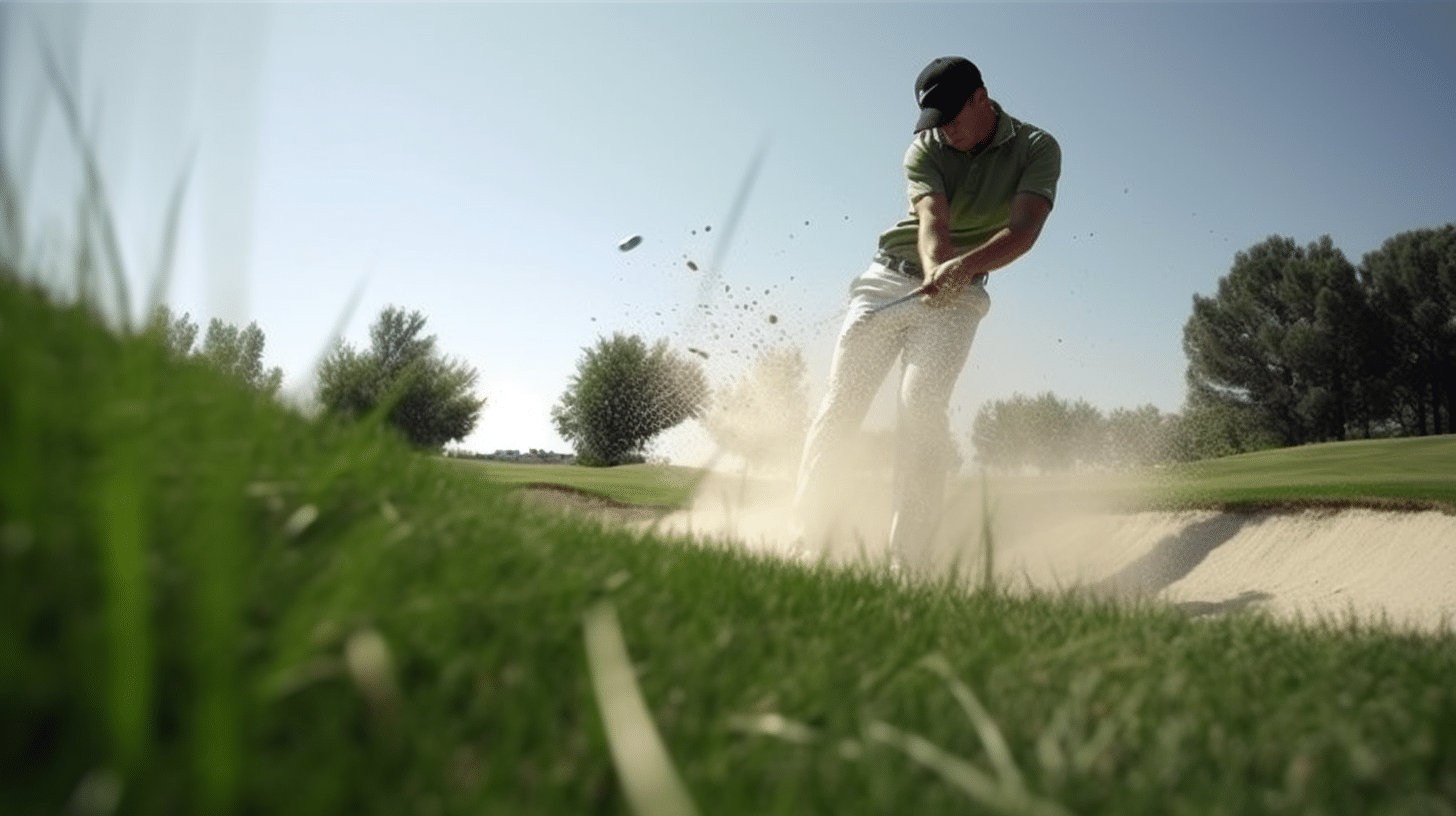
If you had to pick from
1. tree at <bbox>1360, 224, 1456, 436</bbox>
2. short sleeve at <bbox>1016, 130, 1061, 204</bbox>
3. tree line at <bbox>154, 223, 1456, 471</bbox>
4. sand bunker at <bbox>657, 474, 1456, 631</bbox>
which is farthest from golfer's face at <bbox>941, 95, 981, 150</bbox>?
tree at <bbox>1360, 224, 1456, 436</bbox>

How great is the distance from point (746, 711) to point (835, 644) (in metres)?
0.58

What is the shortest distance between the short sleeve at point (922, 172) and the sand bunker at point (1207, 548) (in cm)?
237

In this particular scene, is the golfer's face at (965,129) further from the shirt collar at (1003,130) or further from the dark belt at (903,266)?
the dark belt at (903,266)

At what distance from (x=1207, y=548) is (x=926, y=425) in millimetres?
5329

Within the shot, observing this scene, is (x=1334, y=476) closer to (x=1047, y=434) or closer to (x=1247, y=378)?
(x=1047, y=434)

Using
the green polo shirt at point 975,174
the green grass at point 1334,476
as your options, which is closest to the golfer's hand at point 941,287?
the green polo shirt at point 975,174

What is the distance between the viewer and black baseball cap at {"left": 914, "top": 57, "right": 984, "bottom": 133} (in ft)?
18.3

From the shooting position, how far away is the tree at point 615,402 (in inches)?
1686

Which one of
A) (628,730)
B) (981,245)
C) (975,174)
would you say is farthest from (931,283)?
(628,730)

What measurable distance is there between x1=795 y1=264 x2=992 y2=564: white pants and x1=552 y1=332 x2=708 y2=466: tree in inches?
1403

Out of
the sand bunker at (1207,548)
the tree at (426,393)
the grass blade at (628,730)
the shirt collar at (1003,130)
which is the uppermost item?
the tree at (426,393)

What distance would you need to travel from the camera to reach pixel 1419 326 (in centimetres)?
4612

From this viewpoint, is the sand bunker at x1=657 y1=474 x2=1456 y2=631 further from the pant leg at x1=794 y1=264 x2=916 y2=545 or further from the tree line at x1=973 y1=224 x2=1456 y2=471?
the tree line at x1=973 y1=224 x2=1456 y2=471

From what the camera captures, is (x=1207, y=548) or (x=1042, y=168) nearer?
(x=1042, y=168)
